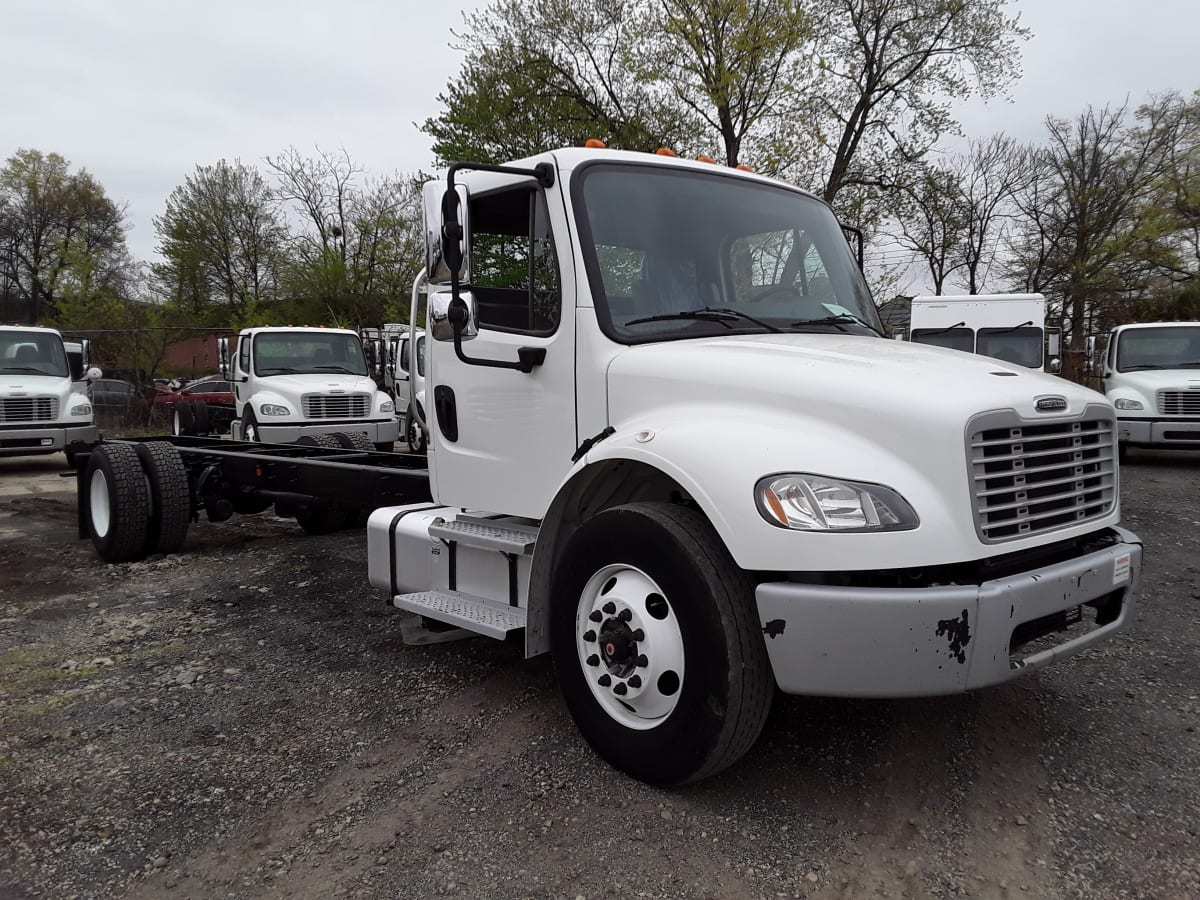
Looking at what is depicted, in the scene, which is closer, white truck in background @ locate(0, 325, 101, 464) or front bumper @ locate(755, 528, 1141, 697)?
front bumper @ locate(755, 528, 1141, 697)

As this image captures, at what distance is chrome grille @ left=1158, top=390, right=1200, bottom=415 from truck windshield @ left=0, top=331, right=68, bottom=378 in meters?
16.7

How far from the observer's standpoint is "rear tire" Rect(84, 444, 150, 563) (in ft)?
22.7

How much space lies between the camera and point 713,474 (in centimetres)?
287

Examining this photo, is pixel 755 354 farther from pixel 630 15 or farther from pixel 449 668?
pixel 630 15

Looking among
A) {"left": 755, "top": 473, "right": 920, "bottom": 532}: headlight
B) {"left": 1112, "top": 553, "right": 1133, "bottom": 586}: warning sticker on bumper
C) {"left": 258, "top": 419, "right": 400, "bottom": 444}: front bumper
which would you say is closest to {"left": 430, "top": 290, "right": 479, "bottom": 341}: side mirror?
{"left": 755, "top": 473, "right": 920, "bottom": 532}: headlight

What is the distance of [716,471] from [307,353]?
1297 centimetres

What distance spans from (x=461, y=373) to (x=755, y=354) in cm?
158

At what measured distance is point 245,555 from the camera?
755 centimetres

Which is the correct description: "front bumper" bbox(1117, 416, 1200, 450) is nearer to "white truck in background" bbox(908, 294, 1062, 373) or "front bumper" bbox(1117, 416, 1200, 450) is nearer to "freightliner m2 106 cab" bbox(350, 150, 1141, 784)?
"white truck in background" bbox(908, 294, 1062, 373)

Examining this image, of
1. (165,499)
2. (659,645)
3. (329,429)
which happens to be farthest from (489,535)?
(329,429)

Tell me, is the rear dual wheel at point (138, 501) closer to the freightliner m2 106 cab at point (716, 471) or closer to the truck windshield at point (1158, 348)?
the freightliner m2 106 cab at point (716, 471)

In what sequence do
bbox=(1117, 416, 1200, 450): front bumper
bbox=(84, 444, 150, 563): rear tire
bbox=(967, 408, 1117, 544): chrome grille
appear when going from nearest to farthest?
bbox=(967, 408, 1117, 544): chrome grille, bbox=(84, 444, 150, 563): rear tire, bbox=(1117, 416, 1200, 450): front bumper

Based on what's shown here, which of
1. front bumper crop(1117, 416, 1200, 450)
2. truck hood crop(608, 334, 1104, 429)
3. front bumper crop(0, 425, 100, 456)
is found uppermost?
truck hood crop(608, 334, 1104, 429)

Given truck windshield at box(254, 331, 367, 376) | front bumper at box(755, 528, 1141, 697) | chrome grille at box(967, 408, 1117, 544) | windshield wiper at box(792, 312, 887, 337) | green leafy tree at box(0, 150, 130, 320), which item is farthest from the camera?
green leafy tree at box(0, 150, 130, 320)
